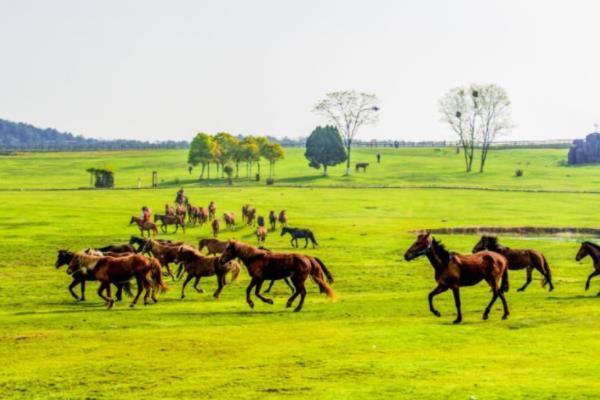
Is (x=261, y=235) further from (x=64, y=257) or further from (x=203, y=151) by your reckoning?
(x=203, y=151)

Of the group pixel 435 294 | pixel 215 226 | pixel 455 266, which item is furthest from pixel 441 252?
pixel 215 226

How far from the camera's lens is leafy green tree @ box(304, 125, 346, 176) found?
133750 mm

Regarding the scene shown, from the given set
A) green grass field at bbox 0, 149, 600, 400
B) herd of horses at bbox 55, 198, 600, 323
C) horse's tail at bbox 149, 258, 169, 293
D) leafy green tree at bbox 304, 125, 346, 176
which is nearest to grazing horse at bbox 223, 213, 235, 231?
green grass field at bbox 0, 149, 600, 400

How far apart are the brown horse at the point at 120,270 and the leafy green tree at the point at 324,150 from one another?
104m

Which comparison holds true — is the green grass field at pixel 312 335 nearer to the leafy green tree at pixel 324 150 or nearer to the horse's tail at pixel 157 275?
the horse's tail at pixel 157 275

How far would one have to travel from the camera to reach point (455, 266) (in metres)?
24.3

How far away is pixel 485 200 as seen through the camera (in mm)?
84125

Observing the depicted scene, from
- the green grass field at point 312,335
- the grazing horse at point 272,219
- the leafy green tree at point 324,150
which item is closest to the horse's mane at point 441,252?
the green grass field at point 312,335

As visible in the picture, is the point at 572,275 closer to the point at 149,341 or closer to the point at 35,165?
the point at 149,341

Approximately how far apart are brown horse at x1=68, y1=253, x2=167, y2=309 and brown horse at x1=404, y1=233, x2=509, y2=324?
858 cm

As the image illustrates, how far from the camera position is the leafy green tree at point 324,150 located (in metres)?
134

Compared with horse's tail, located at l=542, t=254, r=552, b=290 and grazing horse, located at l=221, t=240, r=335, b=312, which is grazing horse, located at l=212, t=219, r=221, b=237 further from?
grazing horse, located at l=221, t=240, r=335, b=312

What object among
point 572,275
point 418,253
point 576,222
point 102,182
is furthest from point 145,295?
point 102,182

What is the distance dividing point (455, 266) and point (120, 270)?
10312 millimetres
